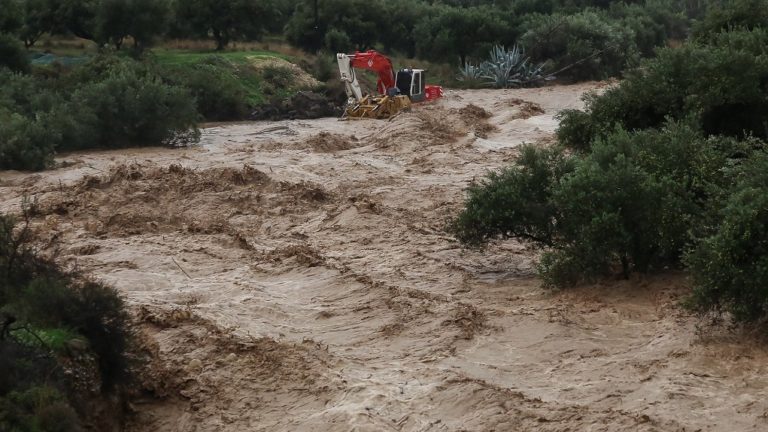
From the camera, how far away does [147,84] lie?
89.2 ft

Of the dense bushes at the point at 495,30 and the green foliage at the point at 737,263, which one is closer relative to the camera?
the green foliage at the point at 737,263

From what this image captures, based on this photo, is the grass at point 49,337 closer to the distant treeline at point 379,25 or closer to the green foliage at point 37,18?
the distant treeline at point 379,25

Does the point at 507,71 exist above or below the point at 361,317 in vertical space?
below

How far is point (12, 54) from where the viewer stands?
111ft

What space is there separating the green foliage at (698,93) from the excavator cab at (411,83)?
15.3 meters

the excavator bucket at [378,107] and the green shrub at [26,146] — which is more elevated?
the green shrub at [26,146]

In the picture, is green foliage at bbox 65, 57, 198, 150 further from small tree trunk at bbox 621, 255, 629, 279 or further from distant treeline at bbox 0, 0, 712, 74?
small tree trunk at bbox 621, 255, 629, 279

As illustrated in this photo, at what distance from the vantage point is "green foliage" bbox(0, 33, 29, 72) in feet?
110

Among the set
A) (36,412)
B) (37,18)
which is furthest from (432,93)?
(36,412)

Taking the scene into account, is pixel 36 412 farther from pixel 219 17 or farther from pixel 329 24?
pixel 329 24

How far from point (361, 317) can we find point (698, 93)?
625cm

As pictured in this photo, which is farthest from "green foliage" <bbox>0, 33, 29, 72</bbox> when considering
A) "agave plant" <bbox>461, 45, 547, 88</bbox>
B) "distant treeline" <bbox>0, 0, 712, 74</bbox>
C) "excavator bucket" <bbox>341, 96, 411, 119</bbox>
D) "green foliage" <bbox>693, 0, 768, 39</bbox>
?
"green foliage" <bbox>693, 0, 768, 39</bbox>

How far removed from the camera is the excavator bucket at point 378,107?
30.3 m

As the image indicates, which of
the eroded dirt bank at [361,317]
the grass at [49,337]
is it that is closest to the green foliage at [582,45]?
the eroded dirt bank at [361,317]
